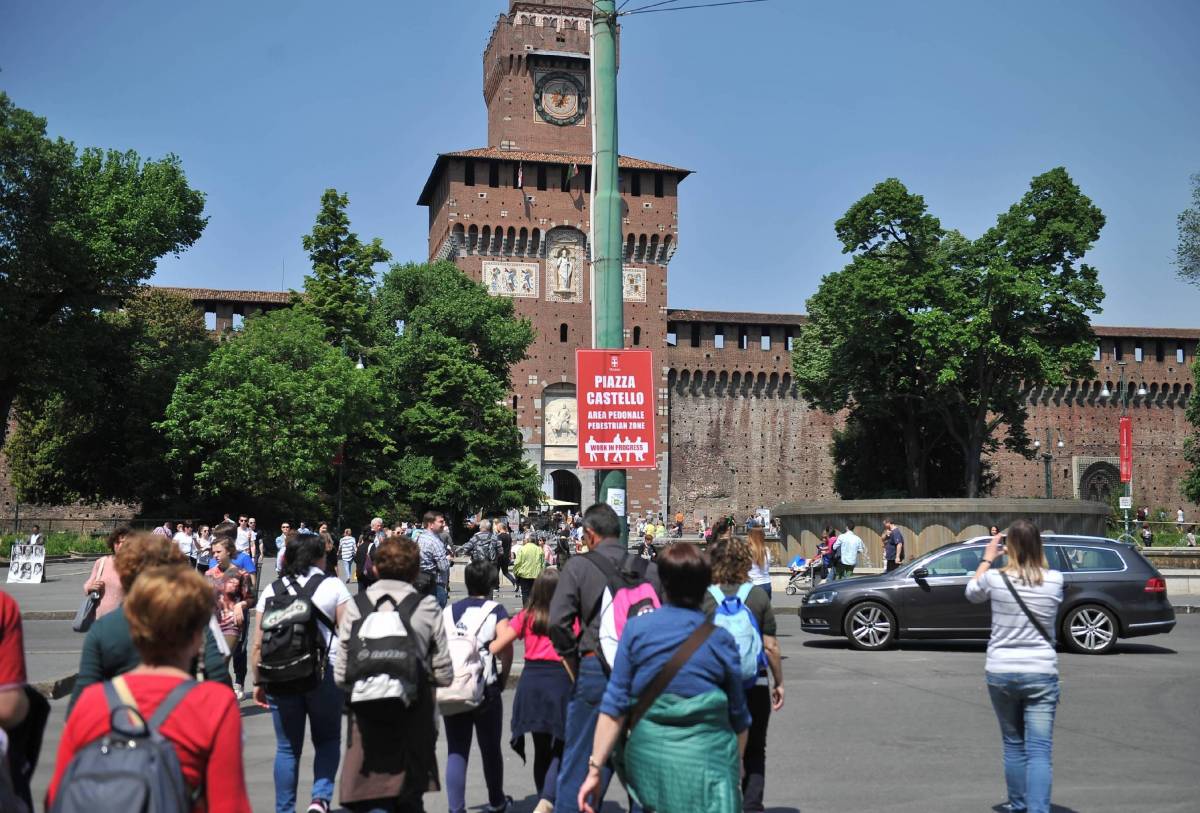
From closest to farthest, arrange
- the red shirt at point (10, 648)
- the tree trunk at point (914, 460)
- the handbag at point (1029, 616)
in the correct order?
the red shirt at point (10, 648) < the handbag at point (1029, 616) < the tree trunk at point (914, 460)

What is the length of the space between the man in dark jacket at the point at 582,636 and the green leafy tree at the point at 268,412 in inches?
1332

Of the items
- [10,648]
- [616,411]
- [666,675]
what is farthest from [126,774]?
[616,411]

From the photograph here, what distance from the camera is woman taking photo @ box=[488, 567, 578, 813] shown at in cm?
616

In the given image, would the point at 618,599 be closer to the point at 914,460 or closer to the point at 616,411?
the point at 616,411

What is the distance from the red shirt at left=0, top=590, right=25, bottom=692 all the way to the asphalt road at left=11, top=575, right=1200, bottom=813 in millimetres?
3010

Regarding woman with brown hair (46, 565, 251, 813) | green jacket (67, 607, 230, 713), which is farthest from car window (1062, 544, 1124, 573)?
woman with brown hair (46, 565, 251, 813)

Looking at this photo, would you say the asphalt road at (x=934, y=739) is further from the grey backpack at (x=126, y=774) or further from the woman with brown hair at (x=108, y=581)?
the grey backpack at (x=126, y=774)

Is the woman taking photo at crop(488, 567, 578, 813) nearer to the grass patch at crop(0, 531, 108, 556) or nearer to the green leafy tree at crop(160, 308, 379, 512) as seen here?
the grass patch at crop(0, 531, 108, 556)

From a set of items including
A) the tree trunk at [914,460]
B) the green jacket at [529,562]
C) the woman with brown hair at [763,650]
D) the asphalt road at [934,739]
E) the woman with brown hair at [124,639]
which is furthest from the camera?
the tree trunk at [914,460]

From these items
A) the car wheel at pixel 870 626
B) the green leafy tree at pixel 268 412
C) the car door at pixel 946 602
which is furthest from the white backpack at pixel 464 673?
the green leafy tree at pixel 268 412

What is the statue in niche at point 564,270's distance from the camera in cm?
5569

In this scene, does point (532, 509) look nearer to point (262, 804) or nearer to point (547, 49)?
point (547, 49)

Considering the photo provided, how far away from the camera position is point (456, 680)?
236 inches

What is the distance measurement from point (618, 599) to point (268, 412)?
35057 millimetres
